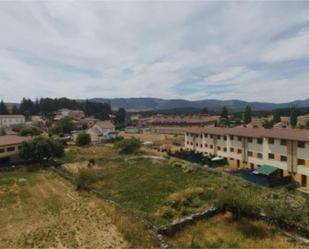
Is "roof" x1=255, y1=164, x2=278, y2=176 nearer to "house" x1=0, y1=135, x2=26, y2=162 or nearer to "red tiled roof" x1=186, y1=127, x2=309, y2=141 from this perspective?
"red tiled roof" x1=186, y1=127, x2=309, y2=141

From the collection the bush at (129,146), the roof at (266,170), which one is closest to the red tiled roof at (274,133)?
the roof at (266,170)

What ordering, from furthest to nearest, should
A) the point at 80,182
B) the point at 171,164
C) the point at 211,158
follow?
the point at 211,158, the point at 171,164, the point at 80,182

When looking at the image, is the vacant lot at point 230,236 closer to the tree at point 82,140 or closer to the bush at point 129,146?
the bush at point 129,146

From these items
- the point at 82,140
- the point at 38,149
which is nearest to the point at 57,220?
the point at 38,149

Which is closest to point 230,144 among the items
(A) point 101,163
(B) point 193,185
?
(B) point 193,185

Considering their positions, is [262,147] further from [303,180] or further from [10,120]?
[10,120]

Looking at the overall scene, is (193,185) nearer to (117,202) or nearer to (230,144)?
(117,202)
